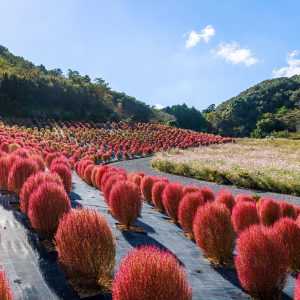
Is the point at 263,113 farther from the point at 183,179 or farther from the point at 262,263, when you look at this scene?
the point at 262,263

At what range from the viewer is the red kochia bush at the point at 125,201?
30.1 feet

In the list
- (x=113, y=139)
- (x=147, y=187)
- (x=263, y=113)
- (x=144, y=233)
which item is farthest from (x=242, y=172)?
(x=263, y=113)

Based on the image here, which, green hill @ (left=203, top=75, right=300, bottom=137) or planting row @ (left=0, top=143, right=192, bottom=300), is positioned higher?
green hill @ (left=203, top=75, right=300, bottom=137)

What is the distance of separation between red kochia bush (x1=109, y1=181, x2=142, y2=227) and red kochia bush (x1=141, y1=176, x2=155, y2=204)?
5.12m

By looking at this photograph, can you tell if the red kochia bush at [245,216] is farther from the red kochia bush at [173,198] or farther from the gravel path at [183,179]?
the gravel path at [183,179]

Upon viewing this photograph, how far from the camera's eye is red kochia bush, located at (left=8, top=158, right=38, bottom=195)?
9.77 metres

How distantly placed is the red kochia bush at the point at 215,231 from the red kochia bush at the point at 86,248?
8.80ft

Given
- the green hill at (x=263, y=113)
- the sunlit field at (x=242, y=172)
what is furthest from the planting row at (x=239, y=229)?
the green hill at (x=263, y=113)

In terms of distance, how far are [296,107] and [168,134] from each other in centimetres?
4194

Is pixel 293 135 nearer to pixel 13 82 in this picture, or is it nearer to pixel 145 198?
pixel 13 82

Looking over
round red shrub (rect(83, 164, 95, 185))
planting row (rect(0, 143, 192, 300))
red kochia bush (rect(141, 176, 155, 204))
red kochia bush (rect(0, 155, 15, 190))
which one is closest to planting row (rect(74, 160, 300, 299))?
planting row (rect(0, 143, 192, 300))

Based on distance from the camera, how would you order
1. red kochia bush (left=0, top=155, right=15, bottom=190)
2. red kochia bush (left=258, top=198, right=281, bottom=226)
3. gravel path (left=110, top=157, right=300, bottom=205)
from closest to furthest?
1. red kochia bush (left=0, top=155, right=15, bottom=190)
2. red kochia bush (left=258, top=198, right=281, bottom=226)
3. gravel path (left=110, top=157, right=300, bottom=205)

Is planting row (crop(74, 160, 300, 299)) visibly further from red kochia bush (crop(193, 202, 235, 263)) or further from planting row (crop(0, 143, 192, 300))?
planting row (crop(0, 143, 192, 300))

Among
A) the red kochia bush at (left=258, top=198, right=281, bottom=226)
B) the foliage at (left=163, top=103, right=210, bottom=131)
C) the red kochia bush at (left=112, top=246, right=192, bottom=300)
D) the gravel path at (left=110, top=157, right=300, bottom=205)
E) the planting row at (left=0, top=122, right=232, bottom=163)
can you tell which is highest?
the foliage at (left=163, top=103, right=210, bottom=131)
